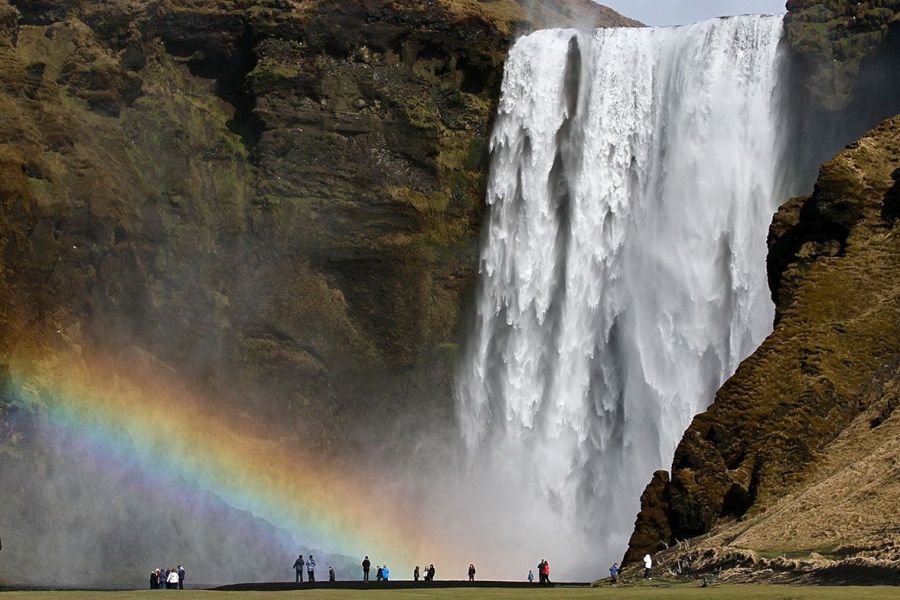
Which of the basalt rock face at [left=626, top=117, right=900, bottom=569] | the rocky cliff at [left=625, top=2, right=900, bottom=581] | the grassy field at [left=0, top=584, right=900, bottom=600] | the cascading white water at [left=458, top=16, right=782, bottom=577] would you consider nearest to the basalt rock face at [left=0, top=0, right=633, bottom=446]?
the cascading white water at [left=458, top=16, right=782, bottom=577]

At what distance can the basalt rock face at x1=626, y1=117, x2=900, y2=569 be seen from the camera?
44.2 meters

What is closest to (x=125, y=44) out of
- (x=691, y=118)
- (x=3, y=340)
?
(x=3, y=340)

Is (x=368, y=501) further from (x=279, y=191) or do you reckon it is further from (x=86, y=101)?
(x=86, y=101)

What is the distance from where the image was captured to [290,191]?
94938 millimetres

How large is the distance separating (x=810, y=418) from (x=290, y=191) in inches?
2069

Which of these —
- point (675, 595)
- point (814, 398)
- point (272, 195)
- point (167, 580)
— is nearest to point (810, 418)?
point (814, 398)

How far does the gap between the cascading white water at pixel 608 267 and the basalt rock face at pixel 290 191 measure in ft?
10.7

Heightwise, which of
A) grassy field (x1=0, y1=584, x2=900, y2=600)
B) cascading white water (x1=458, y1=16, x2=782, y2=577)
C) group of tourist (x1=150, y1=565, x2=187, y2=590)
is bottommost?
grassy field (x1=0, y1=584, x2=900, y2=600)

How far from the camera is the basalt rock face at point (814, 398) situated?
4420cm

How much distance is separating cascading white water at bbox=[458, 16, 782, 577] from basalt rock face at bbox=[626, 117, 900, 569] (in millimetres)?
22370

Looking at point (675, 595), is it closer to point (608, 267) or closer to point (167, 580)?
point (167, 580)

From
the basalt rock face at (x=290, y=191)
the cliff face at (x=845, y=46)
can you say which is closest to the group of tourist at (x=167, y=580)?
the basalt rock face at (x=290, y=191)

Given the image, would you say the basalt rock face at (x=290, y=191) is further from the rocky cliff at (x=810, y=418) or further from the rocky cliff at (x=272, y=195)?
the rocky cliff at (x=810, y=418)

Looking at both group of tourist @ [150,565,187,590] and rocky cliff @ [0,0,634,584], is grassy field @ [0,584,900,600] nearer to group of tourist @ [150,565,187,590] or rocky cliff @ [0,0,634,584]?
group of tourist @ [150,565,187,590]
